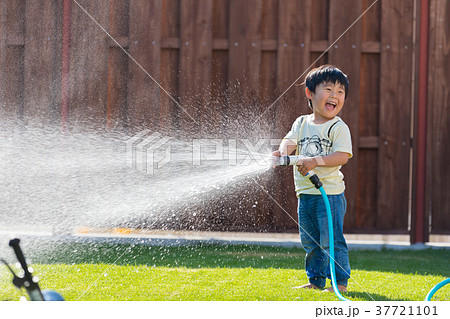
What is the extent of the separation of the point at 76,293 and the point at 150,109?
6.50 feet

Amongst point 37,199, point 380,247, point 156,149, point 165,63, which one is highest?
point 165,63

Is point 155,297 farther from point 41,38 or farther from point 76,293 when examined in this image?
point 41,38

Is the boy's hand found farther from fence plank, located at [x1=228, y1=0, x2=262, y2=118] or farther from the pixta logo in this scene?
fence plank, located at [x1=228, y1=0, x2=262, y2=118]

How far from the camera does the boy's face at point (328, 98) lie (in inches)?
111

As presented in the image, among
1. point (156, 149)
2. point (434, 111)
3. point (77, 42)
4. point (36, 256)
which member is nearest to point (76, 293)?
point (36, 256)

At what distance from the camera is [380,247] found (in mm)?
4219

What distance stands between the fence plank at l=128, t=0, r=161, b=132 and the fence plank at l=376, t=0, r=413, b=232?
5.70 ft

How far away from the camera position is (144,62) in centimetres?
430

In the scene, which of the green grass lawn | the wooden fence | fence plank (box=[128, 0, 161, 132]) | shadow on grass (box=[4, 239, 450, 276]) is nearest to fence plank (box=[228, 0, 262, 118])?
the wooden fence

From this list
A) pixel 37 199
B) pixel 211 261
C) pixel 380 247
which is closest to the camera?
pixel 211 261

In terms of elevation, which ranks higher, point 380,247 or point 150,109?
point 150,109

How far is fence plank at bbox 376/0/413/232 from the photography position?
14.0ft

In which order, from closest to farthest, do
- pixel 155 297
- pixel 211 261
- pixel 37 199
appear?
pixel 155 297 → pixel 211 261 → pixel 37 199

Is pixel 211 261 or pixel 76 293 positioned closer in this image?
pixel 76 293
